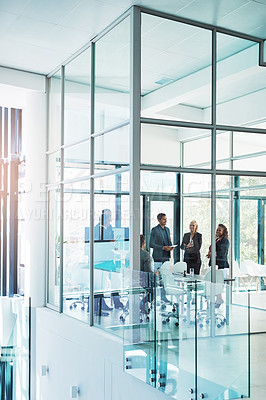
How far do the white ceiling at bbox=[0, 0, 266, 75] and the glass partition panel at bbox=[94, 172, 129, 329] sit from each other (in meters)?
2.11

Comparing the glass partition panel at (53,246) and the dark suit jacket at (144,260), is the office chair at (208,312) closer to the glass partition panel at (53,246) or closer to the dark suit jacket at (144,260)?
the dark suit jacket at (144,260)

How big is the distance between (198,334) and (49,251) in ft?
16.7

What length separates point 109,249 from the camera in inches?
Answer: 282

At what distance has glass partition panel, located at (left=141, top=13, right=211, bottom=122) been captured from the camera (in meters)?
6.61

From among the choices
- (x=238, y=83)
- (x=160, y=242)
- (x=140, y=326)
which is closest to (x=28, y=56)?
(x=238, y=83)

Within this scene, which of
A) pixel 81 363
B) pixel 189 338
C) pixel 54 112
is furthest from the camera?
pixel 54 112

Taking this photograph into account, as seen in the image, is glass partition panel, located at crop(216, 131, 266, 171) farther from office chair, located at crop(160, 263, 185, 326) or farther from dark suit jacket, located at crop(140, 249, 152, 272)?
office chair, located at crop(160, 263, 185, 326)

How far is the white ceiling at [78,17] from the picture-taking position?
6336mm

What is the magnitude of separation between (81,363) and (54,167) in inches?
136

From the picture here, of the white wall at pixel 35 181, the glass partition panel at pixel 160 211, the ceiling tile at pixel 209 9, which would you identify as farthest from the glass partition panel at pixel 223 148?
the white wall at pixel 35 181

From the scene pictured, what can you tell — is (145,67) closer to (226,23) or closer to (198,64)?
(198,64)

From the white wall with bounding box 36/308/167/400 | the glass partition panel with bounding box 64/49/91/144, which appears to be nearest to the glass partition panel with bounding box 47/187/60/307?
the white wall with bounding box 36/308/167/400

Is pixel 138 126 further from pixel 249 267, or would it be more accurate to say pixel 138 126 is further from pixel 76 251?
pixel 76 251

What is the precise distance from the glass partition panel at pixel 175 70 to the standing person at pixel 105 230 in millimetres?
1527
